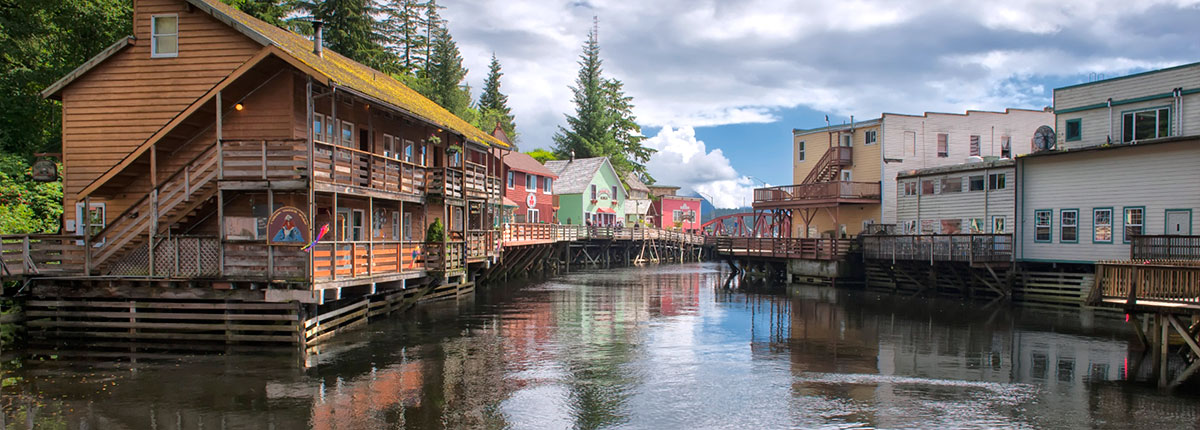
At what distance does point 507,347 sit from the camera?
70.2 feet

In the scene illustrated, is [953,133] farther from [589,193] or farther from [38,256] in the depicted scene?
[38,256]

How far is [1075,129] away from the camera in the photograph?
32.5m

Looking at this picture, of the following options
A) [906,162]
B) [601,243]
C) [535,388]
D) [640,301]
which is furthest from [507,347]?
[601,243]

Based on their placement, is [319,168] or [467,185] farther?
[467,185]

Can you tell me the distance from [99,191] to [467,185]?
11981mm

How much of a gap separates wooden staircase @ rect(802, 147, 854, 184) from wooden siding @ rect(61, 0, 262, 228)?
34589 millimetres

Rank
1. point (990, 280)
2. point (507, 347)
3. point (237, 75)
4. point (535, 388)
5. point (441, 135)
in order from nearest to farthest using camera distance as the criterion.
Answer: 1. point (535, 388)
2. point (237, 75)
3. point (507, 347)
4. point (441, 135)
5. point (990, 280)

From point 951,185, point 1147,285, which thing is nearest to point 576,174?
point 951,185

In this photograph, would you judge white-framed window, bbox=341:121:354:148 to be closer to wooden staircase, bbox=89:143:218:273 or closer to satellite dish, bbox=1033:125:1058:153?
wooden staircase, bbox=89:143:218:273

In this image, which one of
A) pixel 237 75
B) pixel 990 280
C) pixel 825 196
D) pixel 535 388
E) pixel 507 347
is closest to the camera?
pixel 535 388

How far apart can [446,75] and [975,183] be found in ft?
157

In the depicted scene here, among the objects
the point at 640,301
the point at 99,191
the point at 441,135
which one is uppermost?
the point at 441,135

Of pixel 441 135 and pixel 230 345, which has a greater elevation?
pixel 441 135

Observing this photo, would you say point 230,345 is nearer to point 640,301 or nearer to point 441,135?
point 441,135
